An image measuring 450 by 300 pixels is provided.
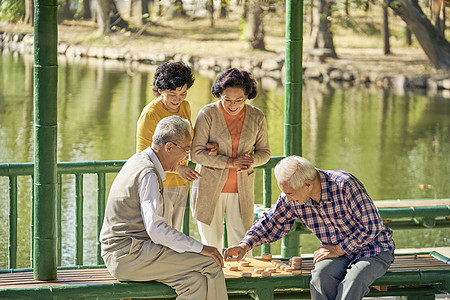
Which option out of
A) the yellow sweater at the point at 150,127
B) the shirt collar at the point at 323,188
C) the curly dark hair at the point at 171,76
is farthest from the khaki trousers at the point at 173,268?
the curly dark hair at the point at 171,76

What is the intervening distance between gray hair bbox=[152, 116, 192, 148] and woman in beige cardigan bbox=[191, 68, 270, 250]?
1.00m

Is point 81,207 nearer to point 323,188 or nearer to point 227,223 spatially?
point 227,223

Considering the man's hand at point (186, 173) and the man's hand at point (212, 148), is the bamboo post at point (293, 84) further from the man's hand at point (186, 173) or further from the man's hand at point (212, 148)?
the man's hand at point (186, 173)

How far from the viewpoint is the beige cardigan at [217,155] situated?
517cm

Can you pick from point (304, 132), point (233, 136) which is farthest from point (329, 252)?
point (304, 132)

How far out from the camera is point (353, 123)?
57.2 feet

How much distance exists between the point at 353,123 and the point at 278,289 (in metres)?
13.2

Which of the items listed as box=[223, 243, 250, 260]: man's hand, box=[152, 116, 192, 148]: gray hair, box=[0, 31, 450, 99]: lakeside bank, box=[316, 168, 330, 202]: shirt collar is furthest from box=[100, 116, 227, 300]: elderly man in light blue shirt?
box=[0, 31, 450, 99]: lakeside bank

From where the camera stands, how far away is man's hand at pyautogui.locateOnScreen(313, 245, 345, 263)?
4.34m

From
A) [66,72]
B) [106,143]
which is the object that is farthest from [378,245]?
[66,72]

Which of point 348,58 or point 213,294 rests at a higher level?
point 348,58

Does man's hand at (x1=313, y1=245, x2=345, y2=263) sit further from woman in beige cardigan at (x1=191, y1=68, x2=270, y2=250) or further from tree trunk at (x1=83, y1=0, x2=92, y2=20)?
tree trunk at (x1=83, y1=0, x2=92, y2=20)

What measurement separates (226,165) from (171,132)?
1.08 m

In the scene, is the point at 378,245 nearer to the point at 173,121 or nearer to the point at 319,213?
the point at 319,213
